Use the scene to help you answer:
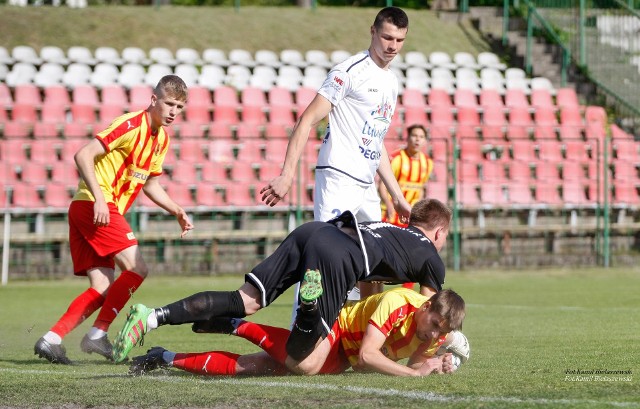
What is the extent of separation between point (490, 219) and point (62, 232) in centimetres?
789

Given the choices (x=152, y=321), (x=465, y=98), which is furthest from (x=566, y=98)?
(x=152, y=321)

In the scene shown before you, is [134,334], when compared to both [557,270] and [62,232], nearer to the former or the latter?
[62,232]

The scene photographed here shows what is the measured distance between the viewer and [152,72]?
2219cm

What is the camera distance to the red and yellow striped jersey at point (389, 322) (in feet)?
19.9

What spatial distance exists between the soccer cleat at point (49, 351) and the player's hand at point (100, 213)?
896 mm

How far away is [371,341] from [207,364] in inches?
41.8

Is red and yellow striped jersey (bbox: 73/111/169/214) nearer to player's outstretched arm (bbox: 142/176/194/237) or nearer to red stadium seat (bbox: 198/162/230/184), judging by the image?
player's outstretched arm (bbox: 142/176/194/237)

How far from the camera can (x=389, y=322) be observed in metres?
6.06

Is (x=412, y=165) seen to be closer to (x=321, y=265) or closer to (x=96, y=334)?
(x=96, y=334)

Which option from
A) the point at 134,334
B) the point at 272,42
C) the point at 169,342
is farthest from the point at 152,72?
the point at 134,334

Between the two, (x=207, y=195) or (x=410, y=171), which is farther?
(x=207, y=195)

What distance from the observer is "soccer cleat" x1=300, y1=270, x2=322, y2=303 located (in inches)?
218

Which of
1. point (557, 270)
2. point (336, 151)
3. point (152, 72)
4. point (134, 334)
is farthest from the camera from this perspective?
point (152, 72)

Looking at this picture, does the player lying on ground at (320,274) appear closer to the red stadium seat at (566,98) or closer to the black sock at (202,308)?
the black sock at (202,308)
